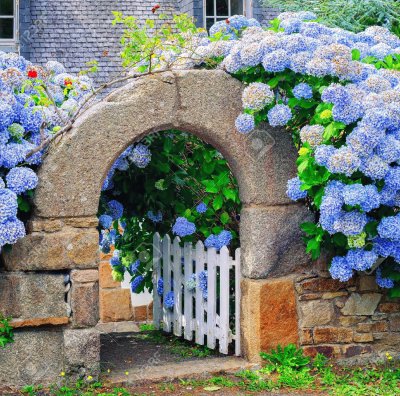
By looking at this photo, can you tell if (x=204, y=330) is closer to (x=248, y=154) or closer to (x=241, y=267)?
(x=241, y=267)

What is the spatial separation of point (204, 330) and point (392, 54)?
8.67 feet

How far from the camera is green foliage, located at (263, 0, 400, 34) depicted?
9688 mm

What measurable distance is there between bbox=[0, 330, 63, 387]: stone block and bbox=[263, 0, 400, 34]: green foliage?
17.0ft

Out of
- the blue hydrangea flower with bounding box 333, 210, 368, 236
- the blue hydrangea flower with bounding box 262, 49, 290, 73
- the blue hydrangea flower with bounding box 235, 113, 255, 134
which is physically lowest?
the blue hydrangea flower with bounding box 333, 210, 368, 236

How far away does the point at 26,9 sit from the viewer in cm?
1301

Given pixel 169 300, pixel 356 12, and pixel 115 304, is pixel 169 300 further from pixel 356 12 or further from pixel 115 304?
pixel 356 12

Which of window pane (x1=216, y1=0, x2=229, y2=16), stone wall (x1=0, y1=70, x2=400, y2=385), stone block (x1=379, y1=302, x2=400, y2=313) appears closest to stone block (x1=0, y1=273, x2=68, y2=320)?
stone wall (x1=0, y1=70, x2=400, y2=385)

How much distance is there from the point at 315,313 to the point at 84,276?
1736mm

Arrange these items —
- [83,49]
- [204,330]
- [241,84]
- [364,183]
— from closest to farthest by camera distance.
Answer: [364,183]
[241,84]
[204,330]
[83,49]

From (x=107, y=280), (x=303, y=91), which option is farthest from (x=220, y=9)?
(x=303, y=91)

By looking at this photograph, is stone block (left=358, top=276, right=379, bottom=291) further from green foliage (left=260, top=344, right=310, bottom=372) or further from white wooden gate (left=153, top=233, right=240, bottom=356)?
white wooden gate (left=153, top=233, right=240, bottom=356)

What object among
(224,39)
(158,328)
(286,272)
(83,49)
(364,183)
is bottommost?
(158,328)

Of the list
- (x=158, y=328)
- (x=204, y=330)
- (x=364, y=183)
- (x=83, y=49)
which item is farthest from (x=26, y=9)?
(x=364, y=183)

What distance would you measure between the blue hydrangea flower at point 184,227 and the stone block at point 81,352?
1.51m
